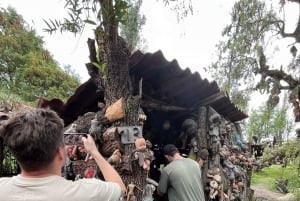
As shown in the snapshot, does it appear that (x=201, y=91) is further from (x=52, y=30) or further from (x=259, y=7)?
(x=259, y=7)

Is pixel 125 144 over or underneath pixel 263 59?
underneath

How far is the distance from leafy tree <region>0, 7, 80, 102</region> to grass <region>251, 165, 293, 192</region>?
32.2 ft

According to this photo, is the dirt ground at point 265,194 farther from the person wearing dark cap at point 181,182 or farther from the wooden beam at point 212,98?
the person wearing dark cap at point 181,182

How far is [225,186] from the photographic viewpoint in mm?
6004

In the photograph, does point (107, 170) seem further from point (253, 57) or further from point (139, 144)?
point (253, 57)

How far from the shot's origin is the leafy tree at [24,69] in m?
13.8

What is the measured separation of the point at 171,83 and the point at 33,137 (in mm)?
3293

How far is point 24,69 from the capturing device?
14.0 m

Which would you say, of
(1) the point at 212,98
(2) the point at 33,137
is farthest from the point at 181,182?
(2) the point at 33,137

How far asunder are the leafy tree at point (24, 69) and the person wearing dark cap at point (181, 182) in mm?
10632

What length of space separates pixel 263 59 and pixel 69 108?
7147mm

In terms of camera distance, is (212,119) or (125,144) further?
(212,119)

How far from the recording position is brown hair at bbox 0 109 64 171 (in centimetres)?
138

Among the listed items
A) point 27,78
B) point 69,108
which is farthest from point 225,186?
point 27,78
